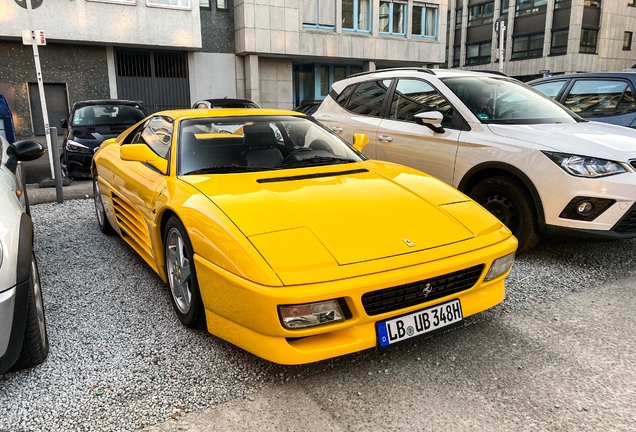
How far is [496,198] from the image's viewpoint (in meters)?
4.43

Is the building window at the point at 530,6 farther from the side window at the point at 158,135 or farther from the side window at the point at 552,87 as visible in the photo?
the side window at the point at 158,135

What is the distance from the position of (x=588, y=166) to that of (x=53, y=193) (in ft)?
22.6

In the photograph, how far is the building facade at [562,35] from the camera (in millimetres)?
31812

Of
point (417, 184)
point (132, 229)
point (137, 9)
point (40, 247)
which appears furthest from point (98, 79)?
point (417, 184)

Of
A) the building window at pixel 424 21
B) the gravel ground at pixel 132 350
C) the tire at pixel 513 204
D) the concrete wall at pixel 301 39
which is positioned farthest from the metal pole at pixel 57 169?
the building window at pixel 424 21

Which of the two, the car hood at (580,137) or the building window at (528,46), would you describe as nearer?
the car hood at (580,137)

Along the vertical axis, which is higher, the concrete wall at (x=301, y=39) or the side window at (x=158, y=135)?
the concrete wall at (x=301, y=39)

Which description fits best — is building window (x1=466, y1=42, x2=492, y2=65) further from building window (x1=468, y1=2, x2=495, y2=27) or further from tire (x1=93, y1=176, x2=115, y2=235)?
tire (x1=93, y1=176, x2=115, y2=235)

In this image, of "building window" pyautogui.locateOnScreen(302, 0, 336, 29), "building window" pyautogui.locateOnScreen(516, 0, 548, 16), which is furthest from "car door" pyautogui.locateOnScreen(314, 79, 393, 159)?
"building window" pyautogui.locateOnScreen(516, 0, 548, 16)

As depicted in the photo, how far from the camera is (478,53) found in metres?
38.5

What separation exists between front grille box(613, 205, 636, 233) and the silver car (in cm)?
413

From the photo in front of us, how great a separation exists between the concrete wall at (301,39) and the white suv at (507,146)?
54.3 ft

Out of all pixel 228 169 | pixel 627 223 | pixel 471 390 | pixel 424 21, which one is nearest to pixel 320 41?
pixel 424 21

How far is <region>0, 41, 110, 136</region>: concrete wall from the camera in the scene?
17.6 m
